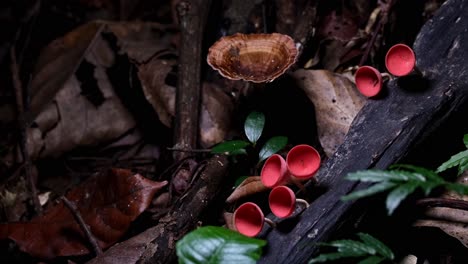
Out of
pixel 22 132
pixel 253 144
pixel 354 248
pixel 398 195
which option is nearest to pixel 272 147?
pixel 253 144

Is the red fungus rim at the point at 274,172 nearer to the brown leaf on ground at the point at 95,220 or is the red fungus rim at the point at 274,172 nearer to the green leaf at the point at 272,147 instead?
the green leaf at the point at 272,147

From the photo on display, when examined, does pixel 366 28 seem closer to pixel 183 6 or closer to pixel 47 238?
pixel 183 6

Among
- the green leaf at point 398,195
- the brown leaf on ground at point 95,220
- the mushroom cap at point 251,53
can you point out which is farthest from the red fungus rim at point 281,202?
the mushroom cap at point 251,53

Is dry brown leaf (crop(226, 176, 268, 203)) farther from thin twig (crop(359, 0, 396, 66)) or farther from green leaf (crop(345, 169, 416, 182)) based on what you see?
thin twig (crop(359, 0, 396, 66))

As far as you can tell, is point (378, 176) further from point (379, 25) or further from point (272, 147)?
point (379, 25)

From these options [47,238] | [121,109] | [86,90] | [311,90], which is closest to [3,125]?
[86,90]

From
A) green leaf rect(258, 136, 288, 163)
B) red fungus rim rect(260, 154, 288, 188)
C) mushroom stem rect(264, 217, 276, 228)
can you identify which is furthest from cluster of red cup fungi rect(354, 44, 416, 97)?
mushroom stem rect(264, 217, 276, 228)
